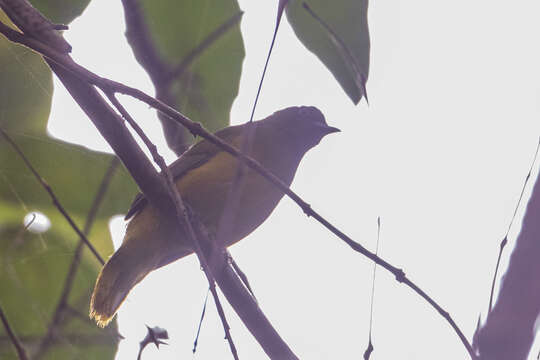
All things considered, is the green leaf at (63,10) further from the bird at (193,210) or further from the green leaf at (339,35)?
the bird at (193,210)

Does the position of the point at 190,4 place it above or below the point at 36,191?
above

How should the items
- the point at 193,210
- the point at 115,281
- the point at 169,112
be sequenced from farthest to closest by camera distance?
the point at 193,210
the point at 115,281
the point at 169,112

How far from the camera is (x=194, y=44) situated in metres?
2.37

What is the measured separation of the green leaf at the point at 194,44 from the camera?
2322mm

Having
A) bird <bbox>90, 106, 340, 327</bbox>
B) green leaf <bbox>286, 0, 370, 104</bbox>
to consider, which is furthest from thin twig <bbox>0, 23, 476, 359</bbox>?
bird <bbox>90, 106, 340, 327</bbox>

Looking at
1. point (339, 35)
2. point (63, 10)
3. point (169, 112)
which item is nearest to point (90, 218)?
point (63, 10)

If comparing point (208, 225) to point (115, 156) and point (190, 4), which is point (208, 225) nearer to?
point (115, 156)

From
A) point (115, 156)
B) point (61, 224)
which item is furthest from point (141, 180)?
point (61, 224)

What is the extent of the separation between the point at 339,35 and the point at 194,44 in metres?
0.55

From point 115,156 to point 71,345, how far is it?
746mm

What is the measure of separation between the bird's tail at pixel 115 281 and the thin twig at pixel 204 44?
135 cm

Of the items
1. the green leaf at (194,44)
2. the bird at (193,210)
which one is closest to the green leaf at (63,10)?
the green leaf at (194,44)

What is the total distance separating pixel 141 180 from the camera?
2.59 m

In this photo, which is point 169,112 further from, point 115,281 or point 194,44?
point 115,281
